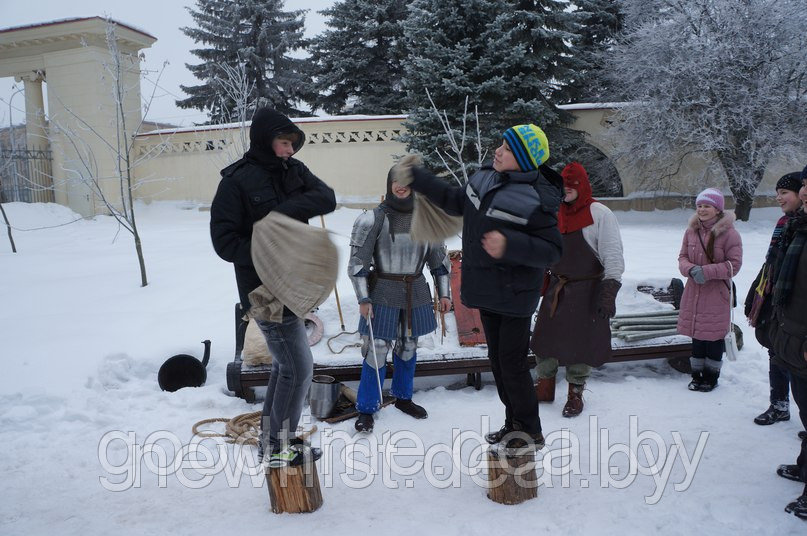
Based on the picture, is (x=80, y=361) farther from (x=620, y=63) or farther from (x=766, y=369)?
(x=620, y=63)

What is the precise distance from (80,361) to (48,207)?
1280 cm

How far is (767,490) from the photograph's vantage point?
2957 mm

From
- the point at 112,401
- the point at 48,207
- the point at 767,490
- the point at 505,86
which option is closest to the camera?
the point at 767,490

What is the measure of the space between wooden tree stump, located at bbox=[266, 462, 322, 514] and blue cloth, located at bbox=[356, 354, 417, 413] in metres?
1.11

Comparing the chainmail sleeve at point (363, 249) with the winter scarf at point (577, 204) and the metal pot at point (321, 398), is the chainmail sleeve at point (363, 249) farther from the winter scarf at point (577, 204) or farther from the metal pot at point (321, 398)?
the winter scarf at point (577, 204)

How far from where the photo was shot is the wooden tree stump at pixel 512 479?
2867mm

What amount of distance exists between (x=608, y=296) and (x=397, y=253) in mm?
1488

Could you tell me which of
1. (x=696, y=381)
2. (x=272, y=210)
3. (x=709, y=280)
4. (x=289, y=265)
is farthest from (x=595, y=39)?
(x=289, y=265)

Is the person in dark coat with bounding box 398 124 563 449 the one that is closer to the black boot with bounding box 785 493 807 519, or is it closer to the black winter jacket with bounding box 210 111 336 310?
the black winter jacket with bounding box 210 111 336 310

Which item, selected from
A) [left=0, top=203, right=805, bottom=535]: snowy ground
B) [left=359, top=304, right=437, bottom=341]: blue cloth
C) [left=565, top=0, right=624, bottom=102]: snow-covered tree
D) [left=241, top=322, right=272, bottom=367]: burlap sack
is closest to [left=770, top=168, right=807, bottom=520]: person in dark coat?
[left=0, top=203, right=805, bottom=535]: snowy ground

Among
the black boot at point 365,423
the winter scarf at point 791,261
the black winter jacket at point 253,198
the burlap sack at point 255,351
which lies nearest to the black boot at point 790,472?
the winter scarf at point 791,261

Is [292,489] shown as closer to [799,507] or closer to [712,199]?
[799,507]

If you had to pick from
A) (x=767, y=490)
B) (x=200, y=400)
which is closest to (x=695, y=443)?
(x=767, y=490)

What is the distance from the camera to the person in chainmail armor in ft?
12.9
